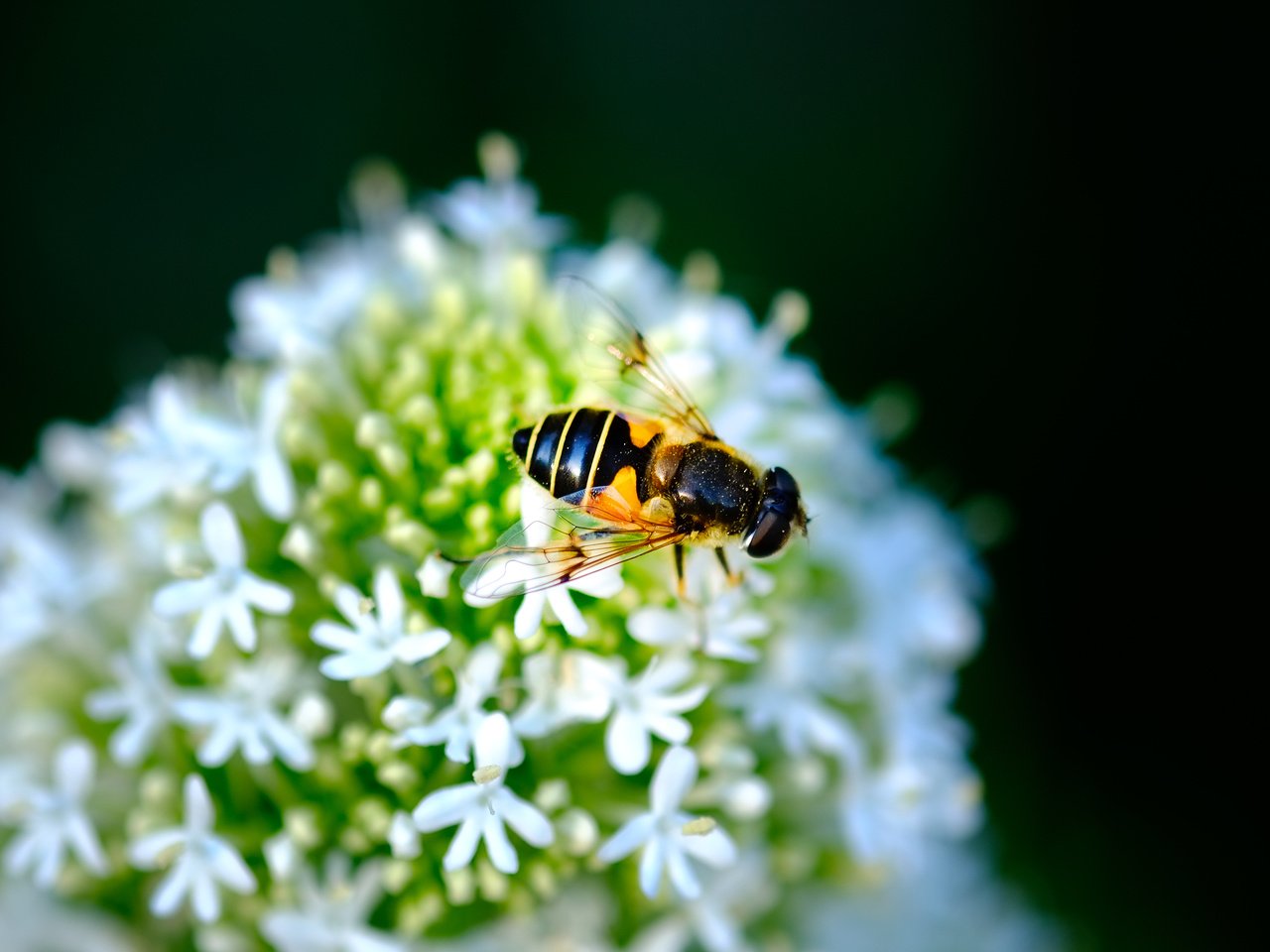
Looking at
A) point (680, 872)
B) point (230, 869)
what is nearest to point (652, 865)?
point (680, 872)

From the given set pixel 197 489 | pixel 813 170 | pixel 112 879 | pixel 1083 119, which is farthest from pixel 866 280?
pixel 112 879

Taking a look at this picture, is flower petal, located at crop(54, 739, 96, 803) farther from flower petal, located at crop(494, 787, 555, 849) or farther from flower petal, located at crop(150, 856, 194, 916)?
flower petal, located at crop(494, 787, 555, 849)

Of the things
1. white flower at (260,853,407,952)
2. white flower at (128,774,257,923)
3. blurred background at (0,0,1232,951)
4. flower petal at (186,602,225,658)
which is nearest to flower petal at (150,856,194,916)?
white flower at (128,774,257,923)

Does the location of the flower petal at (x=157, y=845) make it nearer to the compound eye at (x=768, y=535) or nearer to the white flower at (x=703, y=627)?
the white flower at (x=703, y=627)

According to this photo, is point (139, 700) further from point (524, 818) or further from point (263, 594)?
point (524, 818)

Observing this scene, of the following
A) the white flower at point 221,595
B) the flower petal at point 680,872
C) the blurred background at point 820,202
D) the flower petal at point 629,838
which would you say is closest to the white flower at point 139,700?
the white flower at point 221,595
